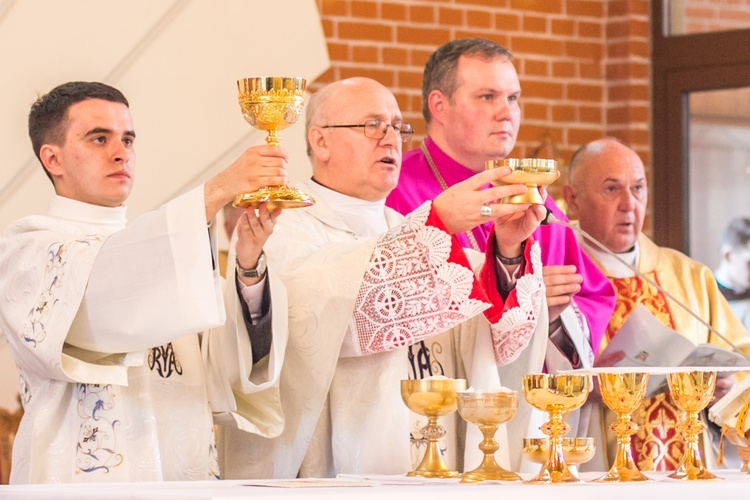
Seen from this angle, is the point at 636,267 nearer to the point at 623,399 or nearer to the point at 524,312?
the point at 524,312

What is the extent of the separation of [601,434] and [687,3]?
3.40 metres

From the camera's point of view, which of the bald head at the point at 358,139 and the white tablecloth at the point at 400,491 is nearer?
the white tablecloth at the point at 400,491

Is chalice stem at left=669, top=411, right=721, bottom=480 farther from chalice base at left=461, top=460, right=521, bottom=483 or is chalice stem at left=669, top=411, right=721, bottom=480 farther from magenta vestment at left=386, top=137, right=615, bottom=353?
magenta vestment at left=386, top=137, right=615, bottom=353

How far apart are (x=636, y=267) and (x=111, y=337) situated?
245cm

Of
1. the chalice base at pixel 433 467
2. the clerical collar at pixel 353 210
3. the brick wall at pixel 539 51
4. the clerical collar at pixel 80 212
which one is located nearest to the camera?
the chalice base at pixel 433 467

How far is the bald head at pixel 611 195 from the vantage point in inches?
207

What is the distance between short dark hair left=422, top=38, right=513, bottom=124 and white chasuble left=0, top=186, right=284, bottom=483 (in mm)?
1217

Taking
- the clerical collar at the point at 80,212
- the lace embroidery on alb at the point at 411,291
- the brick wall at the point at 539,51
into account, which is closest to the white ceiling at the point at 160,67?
the brick wall at the point at 539,51

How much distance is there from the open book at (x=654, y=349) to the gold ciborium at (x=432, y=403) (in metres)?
1.67

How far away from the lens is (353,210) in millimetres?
4125

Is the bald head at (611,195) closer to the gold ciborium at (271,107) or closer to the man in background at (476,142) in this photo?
the man in background at (476,142)

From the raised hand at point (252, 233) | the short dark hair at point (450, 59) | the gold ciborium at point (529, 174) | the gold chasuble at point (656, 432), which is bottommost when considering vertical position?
the gold chasuble at point (656, 432)

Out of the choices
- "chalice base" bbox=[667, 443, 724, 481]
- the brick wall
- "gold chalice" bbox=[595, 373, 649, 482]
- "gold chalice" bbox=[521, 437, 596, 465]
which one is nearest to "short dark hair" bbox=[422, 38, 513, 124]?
"gold chalice" bbox=[521, 437, 596, 465]

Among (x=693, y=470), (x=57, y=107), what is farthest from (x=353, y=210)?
(x=693, y=470)
